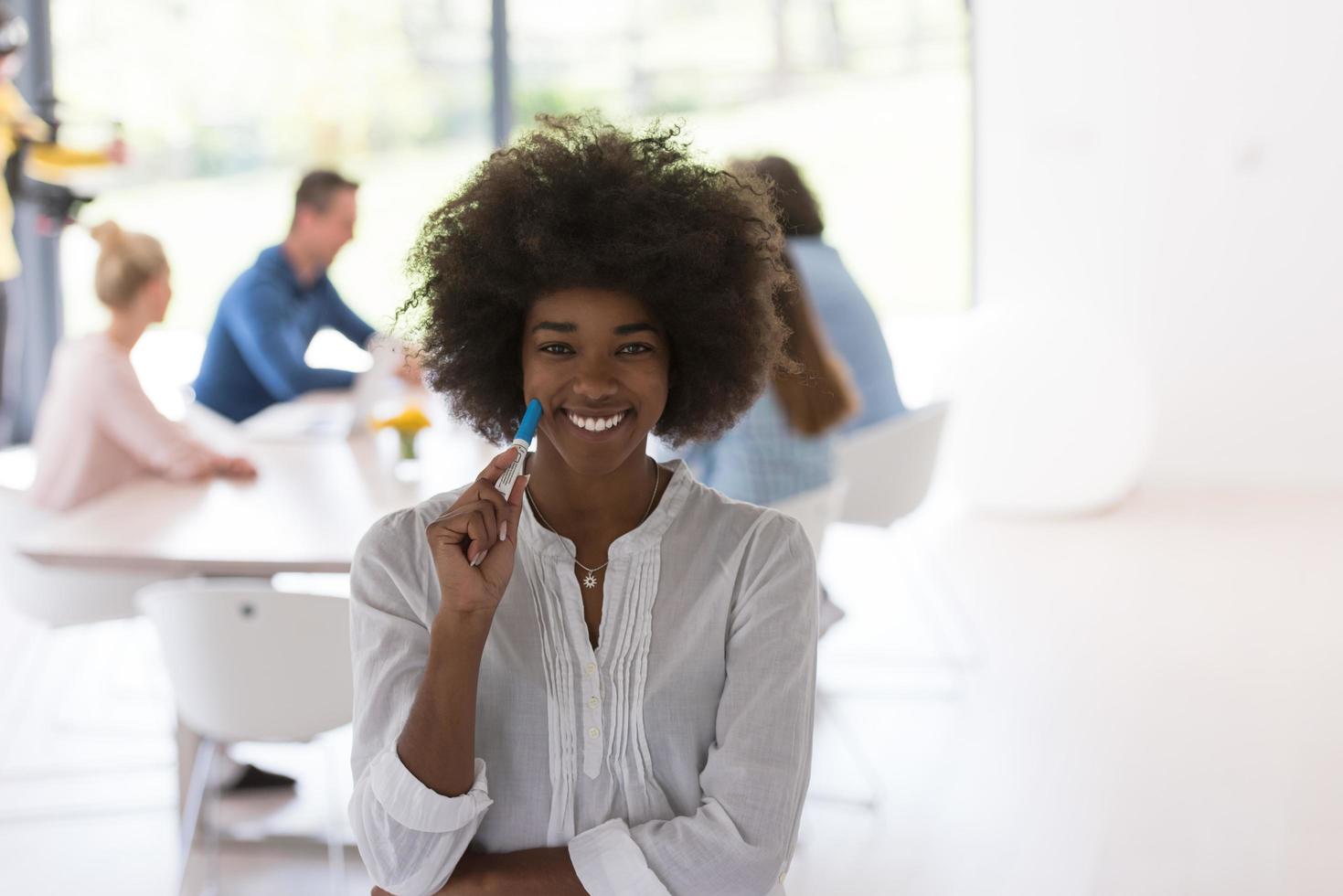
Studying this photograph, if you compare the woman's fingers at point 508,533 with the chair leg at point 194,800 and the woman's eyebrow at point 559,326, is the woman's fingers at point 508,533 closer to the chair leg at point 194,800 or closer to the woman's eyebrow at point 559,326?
the woman's eyebrow at point 559,326

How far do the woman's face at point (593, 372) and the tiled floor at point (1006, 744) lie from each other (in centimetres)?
167

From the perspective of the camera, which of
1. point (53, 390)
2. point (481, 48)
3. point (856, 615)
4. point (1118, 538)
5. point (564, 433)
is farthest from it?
point (481, 48)

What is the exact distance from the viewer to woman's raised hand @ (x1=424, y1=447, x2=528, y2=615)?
4.31 ft

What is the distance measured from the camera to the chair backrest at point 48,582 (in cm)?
316

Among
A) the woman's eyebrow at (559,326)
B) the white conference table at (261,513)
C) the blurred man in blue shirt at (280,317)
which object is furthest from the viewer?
the blurred man in blue shirt at (280,317)

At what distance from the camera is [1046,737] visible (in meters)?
3.52

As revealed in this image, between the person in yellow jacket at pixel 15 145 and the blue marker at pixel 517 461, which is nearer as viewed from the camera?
the blue marker at pixel 517 461

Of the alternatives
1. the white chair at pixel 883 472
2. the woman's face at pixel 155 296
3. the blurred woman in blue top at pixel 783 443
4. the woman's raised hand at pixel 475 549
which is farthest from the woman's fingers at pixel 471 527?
the woman's face at pixel 155 296

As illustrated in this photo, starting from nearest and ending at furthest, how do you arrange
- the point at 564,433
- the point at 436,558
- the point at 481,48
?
the point at 436,558, the point at 564,433, the point at 481,48

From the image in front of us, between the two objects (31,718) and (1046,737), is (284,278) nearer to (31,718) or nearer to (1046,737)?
(31,718)

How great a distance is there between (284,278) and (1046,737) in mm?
2551

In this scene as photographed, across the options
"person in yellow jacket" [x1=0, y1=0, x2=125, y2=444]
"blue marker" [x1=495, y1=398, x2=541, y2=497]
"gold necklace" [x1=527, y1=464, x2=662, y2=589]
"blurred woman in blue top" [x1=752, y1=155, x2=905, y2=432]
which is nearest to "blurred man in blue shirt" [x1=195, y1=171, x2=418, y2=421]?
"person in yellow jacket" [x1=0, y1=0, x2=125, y2=444]

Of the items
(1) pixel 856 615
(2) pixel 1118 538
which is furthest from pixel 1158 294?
(1) pixel 856 615

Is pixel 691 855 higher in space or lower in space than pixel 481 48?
lower
